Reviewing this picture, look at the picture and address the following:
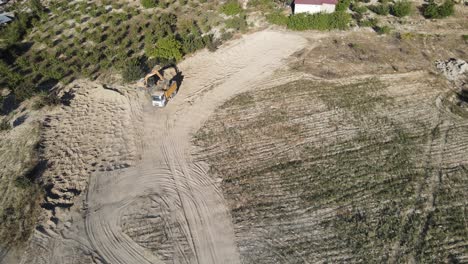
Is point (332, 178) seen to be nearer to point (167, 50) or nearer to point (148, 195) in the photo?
point (148, 195)

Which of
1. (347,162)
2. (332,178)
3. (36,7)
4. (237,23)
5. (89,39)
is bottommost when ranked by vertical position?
(332,178)

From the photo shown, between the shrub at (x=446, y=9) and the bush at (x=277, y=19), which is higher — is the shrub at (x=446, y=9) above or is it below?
below

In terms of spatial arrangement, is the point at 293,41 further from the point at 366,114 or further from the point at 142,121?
the point at 142,121

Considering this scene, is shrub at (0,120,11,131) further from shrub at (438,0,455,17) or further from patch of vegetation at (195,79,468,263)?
shrub at (438,0,455,17)

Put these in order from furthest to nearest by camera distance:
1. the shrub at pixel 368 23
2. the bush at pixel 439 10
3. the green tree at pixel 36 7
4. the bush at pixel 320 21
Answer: the green tree at pixel 36 7, the bush at pixel 439 10, the shrub at pixel 368 23, the bush at pixel 320 21

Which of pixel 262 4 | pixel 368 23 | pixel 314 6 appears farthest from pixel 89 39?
pixel 368 23

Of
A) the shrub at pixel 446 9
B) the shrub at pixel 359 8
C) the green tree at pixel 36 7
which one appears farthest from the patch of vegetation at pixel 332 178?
the green tree at pixel 36 7

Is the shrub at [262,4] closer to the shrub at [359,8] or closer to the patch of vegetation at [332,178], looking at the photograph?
the shrub at [359,8]
